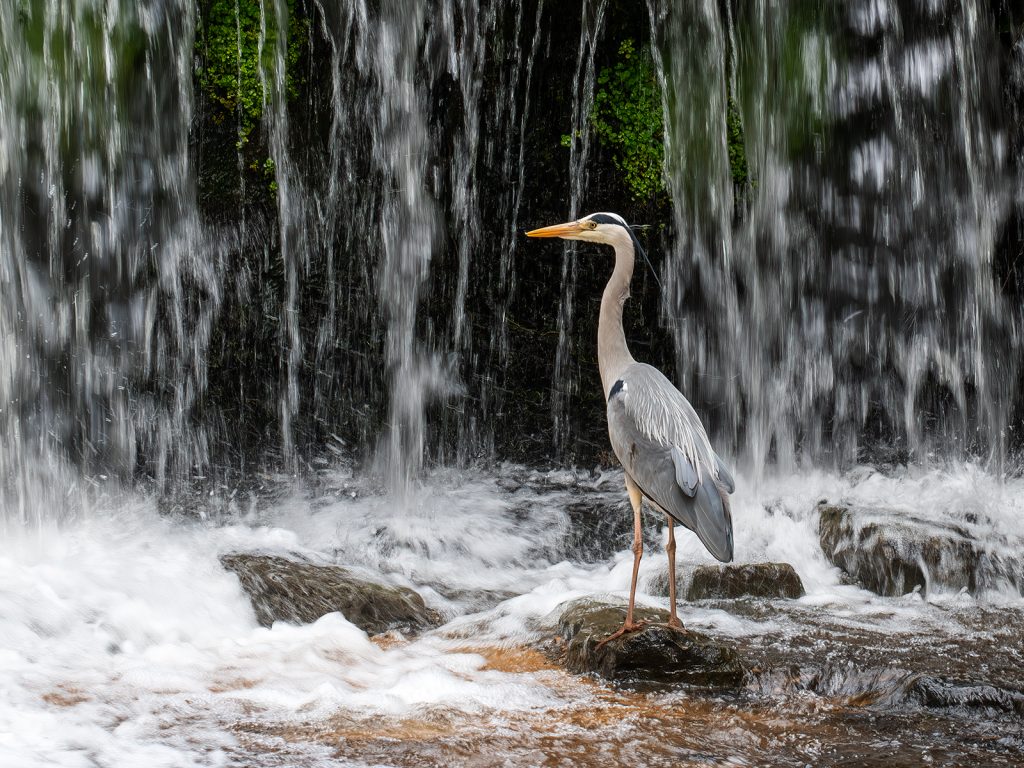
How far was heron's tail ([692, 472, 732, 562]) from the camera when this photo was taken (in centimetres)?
432

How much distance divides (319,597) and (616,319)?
2081 mm

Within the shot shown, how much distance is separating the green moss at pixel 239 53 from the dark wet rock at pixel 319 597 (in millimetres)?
4380

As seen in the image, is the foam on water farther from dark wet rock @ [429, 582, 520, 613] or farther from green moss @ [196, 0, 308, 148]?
green moss @ [196, 0, 308, 148]

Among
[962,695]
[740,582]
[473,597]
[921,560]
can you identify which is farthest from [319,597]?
[921,560]

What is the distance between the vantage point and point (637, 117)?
8.78 metres

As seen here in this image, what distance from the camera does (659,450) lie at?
4594 millimetres

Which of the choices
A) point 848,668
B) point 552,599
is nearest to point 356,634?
point 552,599

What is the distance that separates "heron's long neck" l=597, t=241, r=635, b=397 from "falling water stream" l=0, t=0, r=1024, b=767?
1958 millimetres

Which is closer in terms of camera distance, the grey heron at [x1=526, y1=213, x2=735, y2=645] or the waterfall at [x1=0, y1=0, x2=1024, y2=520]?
the grey heron at [x1=526, y1=213, x2=735, y2=645]

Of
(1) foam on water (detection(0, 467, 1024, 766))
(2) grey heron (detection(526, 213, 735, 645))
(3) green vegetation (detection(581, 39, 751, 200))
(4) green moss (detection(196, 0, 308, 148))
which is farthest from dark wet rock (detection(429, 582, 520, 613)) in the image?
(4) green moss (detection(196, 0, 308, 148))

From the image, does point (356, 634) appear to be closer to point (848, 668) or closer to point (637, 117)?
point (848, 668)

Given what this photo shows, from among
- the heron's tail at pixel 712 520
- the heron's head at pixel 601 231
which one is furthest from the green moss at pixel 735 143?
the heron's tail at pixel 712 520

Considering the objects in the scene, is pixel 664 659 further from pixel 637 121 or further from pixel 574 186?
pixel 637 121

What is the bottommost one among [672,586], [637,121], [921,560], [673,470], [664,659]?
[921,560]
